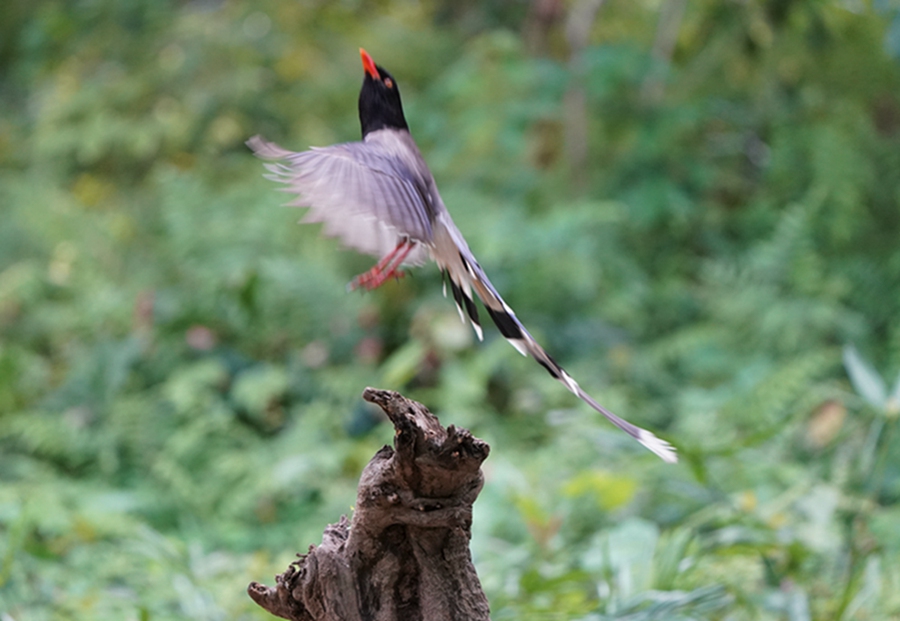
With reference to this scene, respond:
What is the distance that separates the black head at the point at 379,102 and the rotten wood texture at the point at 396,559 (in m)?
0.67

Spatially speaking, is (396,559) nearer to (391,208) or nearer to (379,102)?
(391,208)

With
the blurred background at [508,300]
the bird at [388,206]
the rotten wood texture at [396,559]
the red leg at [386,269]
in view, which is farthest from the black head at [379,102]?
the blurred background at [508,300]

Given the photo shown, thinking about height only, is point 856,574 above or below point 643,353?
below

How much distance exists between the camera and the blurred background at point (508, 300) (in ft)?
8.10

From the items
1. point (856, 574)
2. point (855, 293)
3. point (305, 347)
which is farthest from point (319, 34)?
point (856, 574)

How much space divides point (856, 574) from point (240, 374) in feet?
8.52

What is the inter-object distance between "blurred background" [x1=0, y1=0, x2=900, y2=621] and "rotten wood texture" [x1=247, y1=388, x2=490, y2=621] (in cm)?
63

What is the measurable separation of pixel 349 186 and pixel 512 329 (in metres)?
0.40

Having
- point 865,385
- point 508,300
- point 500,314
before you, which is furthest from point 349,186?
point 508,300

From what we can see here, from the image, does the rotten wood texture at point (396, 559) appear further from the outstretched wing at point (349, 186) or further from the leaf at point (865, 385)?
the leaf at point (865, 385)

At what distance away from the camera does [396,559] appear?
1352 mm

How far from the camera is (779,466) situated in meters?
2.97

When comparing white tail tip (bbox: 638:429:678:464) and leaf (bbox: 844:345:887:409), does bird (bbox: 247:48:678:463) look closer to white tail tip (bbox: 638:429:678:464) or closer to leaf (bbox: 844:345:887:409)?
white tail tip (bbox: 638:429:678:464)

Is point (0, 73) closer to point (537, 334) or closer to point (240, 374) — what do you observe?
point (240, 374)
